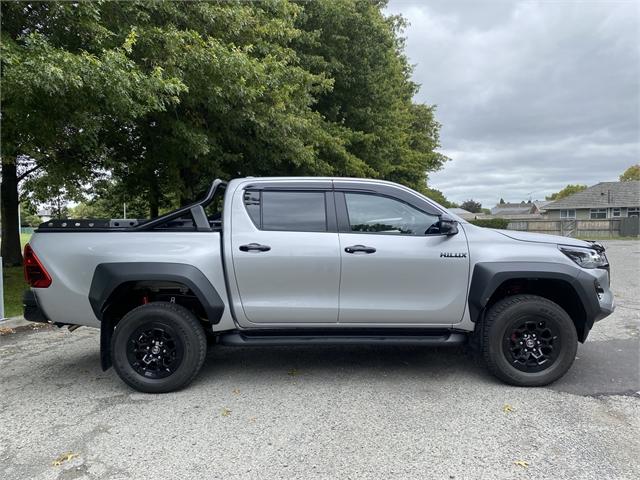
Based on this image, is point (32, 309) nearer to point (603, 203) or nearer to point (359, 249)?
point (359, 249)

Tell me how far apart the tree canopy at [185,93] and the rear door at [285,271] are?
120 inches

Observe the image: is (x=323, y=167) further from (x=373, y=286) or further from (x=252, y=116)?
(x=373, y=286)

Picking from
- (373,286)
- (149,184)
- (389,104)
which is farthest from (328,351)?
(389,104)

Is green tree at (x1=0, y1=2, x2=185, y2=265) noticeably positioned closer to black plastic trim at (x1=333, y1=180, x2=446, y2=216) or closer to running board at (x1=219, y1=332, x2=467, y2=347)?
black plastic trim at (x1=333, y1=180, x2=446, y2=216)

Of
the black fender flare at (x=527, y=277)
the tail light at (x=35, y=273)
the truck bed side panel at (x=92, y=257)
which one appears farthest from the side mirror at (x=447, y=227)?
the tail light at (x=35, y=273)

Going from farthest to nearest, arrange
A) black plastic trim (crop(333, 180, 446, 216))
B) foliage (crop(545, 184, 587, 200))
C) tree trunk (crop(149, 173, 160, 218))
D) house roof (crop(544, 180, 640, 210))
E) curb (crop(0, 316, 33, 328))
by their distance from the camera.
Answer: foliage (crop(545, 184, 587, 200))
house roof (crop(544, 180, 640, 210))
tree trunk (crop(149, 173, 160, 218))
curb (crop(0, 316, 33, 328))
black plastic trim (crop(333, 180, 446, 216))

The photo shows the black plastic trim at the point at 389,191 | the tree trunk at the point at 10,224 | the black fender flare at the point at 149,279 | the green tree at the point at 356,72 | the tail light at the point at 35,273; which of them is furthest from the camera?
the tree trunk at the point at 10,224

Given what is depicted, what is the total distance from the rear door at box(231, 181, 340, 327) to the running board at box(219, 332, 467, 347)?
0.15 m

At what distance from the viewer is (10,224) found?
47.9 ft

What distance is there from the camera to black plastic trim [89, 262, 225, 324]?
395 cm

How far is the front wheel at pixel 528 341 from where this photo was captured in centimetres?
404

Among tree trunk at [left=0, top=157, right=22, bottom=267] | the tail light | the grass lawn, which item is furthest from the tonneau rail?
tree trunk at [left=0, top=157, right=22, bottom=267]

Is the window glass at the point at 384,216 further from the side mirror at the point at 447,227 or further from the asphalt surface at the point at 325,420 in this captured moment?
the asphalt surface at the point at 325,420

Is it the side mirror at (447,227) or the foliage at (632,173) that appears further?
the foliage at (632,173)
